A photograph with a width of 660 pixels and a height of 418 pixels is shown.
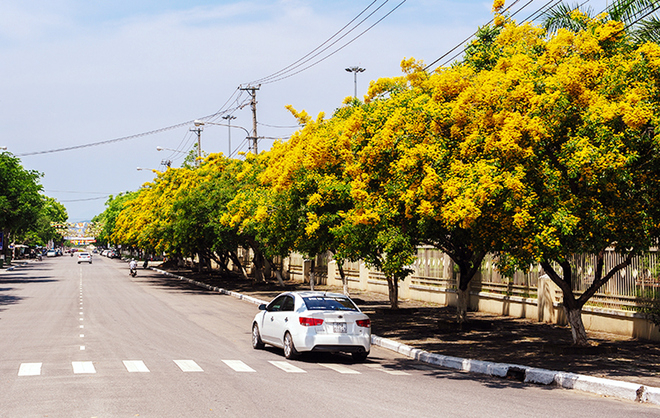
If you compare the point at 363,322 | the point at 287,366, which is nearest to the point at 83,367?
the point at 287,366

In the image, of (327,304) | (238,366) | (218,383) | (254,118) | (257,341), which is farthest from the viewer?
(254,118)

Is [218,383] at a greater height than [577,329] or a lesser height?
lesser

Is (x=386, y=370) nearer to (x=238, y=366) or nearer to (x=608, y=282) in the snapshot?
(x=238, y=366)

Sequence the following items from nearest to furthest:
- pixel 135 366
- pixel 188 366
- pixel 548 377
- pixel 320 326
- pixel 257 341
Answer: pixel 548 377
pixel 135 366
pixel 188 366
pixel 320 326
pixel 257 341

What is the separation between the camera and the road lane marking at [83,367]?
1232cm

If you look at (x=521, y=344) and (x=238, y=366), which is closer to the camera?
(x=238, y=366)

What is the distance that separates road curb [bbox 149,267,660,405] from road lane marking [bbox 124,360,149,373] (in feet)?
20.2

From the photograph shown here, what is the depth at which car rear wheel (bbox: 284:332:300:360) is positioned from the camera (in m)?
14.9

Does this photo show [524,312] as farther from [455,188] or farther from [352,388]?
[352,388]

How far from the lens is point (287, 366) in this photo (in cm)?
1396

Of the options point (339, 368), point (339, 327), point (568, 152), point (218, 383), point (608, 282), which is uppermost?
point (568, 152)

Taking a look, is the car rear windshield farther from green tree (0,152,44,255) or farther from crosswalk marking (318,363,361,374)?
green tree (0,152,44,255)

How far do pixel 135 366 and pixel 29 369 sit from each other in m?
1.81

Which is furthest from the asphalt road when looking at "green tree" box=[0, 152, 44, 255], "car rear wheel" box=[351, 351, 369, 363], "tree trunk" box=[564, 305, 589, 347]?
"green tree" box=[0, 152, 44, 255]
